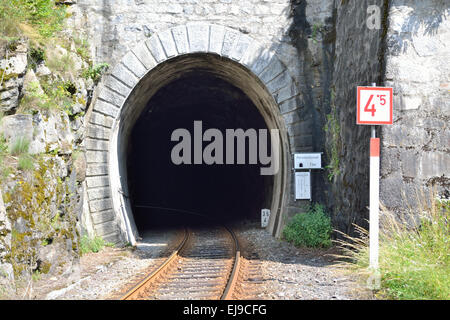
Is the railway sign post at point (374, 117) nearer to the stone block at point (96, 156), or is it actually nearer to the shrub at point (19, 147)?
the shrub at point (19, 147)

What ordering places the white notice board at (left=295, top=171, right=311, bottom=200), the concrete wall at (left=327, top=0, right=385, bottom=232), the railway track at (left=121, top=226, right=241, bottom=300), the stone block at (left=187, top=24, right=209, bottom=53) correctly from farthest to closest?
the stone block at (left=187, top=24, right=209, bottom=53) → the white notice board at (left=295, top=171, right=311, bottom=200) → the concrete wall at (left=327, top=0, right=385, bottom=232) → the railway track at (left=121, top=226, right=241, bottom=300)

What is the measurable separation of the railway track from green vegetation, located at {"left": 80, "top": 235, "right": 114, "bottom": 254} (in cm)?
150

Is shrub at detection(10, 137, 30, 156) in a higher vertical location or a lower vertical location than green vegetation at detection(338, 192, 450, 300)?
higher

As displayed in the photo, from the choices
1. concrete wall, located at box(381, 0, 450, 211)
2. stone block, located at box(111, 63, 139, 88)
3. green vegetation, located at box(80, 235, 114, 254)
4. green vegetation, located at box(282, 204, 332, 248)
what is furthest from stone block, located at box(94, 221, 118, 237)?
concrete wall, located at box(381, 0, 450, 211)

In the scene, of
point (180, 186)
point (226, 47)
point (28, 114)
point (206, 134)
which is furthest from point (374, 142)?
point (180, 186)

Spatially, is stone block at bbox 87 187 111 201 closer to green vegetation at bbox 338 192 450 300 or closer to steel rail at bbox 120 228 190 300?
steel rail at bbox 120 228 190 300

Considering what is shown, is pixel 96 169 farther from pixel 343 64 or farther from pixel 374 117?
pixel 374 117

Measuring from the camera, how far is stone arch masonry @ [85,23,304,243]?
10.0 meters

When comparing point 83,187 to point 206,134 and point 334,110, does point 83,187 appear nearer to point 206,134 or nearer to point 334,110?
point 334,110

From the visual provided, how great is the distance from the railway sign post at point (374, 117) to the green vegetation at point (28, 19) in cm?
493

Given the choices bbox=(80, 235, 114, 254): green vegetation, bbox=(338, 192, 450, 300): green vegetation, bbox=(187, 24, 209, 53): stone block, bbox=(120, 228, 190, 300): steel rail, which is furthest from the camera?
bbox=(187, 24, 209, 53): stone block

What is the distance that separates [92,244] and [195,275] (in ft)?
9.19

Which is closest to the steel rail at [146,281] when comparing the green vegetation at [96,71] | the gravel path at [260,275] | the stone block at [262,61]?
the gravel path at [260,275]

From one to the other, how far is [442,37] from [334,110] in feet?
9.67
